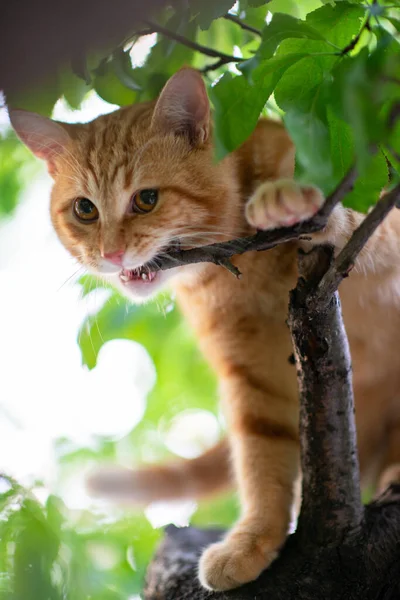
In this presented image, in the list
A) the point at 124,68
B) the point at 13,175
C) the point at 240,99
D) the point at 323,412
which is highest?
the point at 13,175

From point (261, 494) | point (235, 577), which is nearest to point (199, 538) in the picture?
point (261, 494)

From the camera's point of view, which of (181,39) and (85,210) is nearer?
(181,39)

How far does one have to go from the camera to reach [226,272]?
64.5 inches

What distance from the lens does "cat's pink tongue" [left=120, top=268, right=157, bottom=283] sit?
1480 millimetres

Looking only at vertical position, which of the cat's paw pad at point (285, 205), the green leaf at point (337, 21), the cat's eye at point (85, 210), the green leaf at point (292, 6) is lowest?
the cat's paw pad at point (285, 205)

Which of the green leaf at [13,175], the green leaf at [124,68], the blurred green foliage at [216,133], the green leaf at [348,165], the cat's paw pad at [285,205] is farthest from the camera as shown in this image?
the green leaf at [13,175]

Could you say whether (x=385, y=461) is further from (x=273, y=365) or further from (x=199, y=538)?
(x=199, y=538)

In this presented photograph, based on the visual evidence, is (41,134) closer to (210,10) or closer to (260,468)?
(210,10)

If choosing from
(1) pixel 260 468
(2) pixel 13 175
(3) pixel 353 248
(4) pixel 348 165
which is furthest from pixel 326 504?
(2) pixel 13 175

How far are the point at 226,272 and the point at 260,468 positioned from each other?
513mm

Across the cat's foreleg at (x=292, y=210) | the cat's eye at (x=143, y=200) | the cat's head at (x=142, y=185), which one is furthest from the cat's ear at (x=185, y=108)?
the cat's foreleg at (x=292, y=210)

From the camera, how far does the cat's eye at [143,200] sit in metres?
1.45

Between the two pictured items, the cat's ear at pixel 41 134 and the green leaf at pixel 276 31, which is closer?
the green leaf at pixel 276 31

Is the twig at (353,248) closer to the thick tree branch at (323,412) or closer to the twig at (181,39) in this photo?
the thick tree branch at (323,412)
